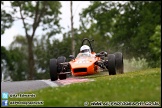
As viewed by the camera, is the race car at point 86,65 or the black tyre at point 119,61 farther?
the black tyre at point 119,61

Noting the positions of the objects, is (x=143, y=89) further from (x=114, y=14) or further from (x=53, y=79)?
(x=114, y=14)

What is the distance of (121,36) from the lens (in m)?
53.9

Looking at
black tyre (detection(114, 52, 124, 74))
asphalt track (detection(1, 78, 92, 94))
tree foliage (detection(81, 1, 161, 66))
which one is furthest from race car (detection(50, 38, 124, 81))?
tree foliage (detection(81, 1, 161, 66))

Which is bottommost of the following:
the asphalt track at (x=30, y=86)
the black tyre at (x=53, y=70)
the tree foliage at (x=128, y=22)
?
the asphalt track at (x=30, y=86)

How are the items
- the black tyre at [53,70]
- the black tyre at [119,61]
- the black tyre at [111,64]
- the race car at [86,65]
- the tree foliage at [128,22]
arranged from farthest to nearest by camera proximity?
the tree foliage at [128,22]
the black tyre at [119,61]
the black tyre at [53,70]
the black tyre at [111,64]
the race car at [86,65]

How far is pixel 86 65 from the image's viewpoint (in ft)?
70.4

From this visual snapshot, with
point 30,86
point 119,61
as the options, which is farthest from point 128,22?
point 30,86

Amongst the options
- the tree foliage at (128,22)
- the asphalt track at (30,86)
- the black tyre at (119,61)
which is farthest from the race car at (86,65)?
the tree foliage at (128,22)

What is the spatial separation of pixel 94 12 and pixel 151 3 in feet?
26.1

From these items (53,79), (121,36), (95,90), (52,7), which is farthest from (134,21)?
(95,90)

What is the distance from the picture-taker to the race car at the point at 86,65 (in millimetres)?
21391

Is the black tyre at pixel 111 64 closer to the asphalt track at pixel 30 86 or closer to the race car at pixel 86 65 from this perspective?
the race car at pixel 86 65

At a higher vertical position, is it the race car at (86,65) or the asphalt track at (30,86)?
the race car at (86,65)

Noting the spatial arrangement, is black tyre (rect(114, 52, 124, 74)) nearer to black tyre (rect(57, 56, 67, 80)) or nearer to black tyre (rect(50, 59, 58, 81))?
black tyre (rect(57, 56, 67, 80))
